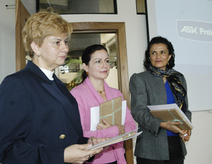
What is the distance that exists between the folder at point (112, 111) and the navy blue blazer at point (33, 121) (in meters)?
0.30

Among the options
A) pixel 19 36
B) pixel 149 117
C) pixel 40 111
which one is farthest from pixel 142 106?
pixel 19 36

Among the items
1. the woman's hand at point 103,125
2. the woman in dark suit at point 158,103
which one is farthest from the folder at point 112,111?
the woman in dark suit at point 158,103

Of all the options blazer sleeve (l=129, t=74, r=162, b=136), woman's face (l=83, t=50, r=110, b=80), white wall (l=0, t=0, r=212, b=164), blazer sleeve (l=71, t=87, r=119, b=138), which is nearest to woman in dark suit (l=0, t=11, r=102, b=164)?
blazer sleeve (l=71, t=87, r=119, b=138)

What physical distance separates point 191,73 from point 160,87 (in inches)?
48.7

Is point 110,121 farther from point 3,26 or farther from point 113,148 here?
point 3,26

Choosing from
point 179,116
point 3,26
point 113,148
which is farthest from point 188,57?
point 3,26

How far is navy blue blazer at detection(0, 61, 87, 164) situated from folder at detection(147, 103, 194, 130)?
739mm

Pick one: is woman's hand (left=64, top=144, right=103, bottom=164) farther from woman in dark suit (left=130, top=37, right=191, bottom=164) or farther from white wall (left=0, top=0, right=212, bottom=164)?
white wall (left=0, top=0, right=212, bottom=164)

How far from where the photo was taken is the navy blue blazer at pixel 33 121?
27.0 inches

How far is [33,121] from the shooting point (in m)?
0.75

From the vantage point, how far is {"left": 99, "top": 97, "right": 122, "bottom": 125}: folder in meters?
1.18

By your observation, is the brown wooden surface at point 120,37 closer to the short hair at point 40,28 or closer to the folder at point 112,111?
the folder at point 112,111

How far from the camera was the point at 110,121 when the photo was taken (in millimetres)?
1255

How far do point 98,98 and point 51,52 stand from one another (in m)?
0.66
